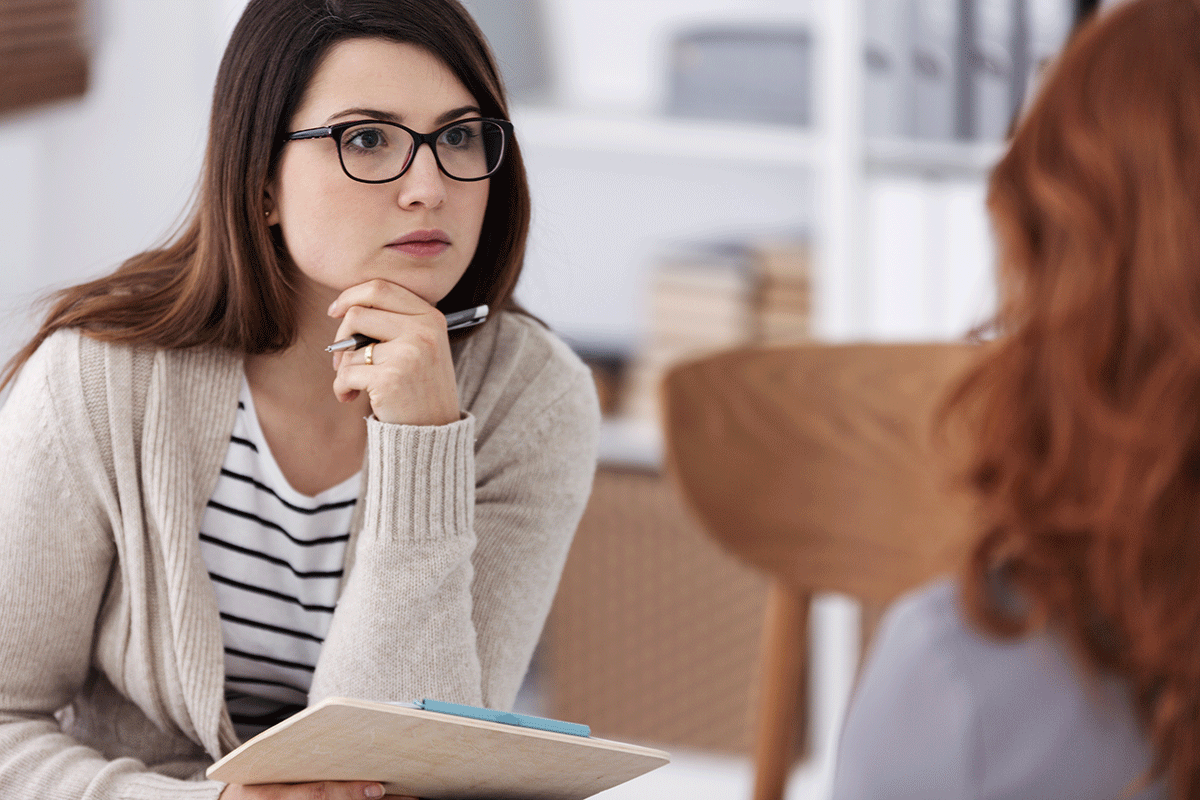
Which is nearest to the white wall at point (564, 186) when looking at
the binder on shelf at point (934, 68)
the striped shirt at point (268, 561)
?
the binder on shelf at point (934, 68)

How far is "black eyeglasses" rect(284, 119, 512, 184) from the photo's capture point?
842mm

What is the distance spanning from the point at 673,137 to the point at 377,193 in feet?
5.00

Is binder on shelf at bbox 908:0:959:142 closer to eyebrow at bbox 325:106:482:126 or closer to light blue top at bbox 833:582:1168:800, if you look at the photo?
eyebrow at bbox 325:106:482:126

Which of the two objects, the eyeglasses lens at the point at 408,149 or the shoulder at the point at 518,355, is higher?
the eyeglasses lens at the point at 408,149

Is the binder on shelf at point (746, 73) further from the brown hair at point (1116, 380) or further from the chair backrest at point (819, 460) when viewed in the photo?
the brown hair at point (1116, 380)

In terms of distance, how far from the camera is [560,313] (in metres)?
2.74

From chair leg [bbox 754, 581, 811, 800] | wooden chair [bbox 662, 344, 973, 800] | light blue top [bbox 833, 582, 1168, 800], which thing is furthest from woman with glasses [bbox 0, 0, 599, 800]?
chair leg [bbox 754, 581, 811, 800]

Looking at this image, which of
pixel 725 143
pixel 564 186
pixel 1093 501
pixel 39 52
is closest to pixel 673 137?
pixel 725 143

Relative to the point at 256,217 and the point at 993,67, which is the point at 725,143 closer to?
the point at 993,67

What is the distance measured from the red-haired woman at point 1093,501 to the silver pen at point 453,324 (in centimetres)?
39

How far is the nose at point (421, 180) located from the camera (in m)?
0.86

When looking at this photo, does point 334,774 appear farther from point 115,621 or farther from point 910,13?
point 910,13

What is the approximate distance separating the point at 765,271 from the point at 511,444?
1.39 metres

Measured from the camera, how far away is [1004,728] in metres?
0.70
